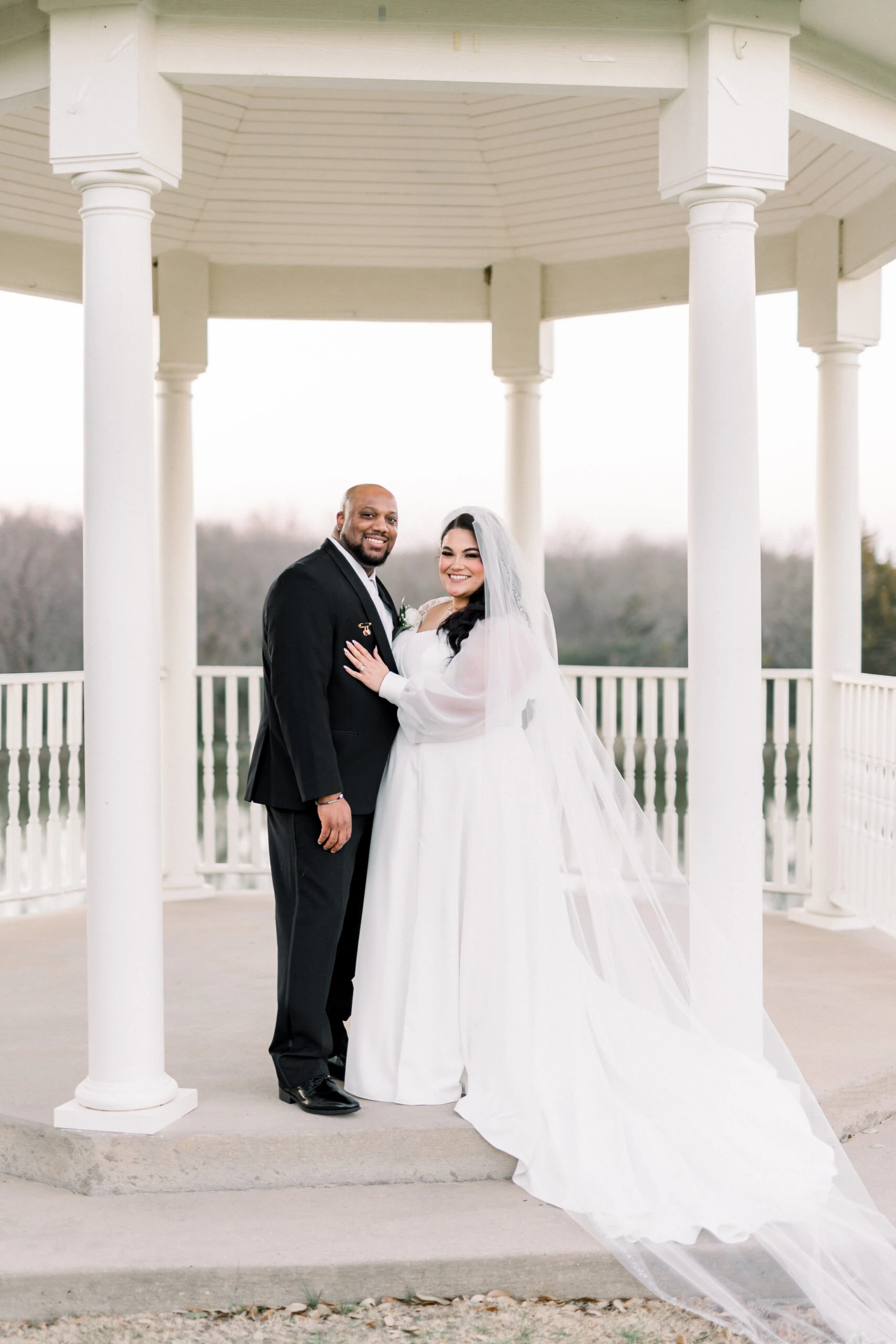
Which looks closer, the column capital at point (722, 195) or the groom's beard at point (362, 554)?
the column capital at point (722, 195)

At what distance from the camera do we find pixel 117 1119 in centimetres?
376

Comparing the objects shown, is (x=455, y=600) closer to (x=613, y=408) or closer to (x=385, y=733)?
(x=385, y=733)

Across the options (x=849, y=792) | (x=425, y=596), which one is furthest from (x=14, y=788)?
(x=425, y=596)

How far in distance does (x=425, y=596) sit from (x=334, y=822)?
69.5 feet

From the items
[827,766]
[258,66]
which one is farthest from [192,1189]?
[827,766]

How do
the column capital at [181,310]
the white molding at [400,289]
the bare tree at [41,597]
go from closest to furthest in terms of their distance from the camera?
the white molding at [400,289], the column capital at [181,310], the bare tree at [41,597]

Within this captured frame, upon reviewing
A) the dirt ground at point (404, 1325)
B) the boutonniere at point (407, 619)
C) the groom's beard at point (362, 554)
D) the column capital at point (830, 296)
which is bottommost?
the dirt ground at point (404, 1325)

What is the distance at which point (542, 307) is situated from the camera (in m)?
7.23

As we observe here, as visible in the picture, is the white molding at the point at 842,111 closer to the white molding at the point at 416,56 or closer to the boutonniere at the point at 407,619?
the white molding at the point at 416,56

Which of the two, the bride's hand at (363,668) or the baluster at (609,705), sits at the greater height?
the bride's hand at (363,668)

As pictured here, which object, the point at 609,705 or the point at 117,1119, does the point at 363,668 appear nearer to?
the point at 117,1119

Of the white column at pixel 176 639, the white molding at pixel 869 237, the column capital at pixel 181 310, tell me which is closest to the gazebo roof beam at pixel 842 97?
the white molding at pixel 869 237

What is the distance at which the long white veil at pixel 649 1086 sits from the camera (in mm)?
3252

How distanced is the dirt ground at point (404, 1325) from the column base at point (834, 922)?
350cm
